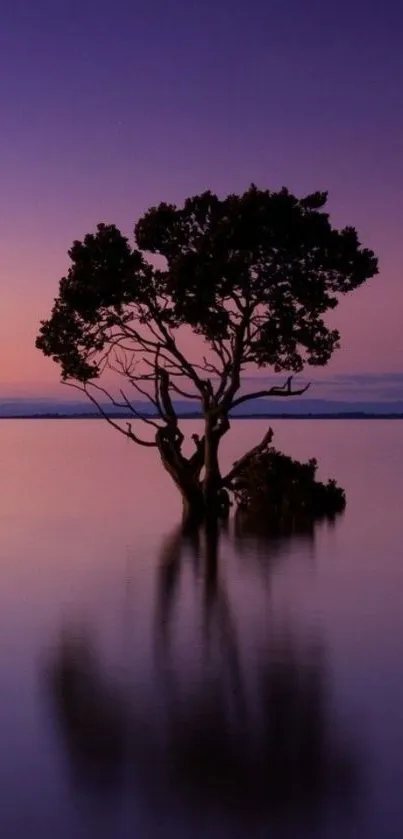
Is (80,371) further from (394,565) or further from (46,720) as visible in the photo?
(46,720)

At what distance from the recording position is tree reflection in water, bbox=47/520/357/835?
7012 mm

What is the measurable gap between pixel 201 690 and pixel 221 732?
4.82 ft

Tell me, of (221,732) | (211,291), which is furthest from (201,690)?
(211,291)

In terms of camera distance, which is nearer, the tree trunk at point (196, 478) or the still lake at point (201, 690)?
the still lake at point (201, 690)

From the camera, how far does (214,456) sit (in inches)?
1082

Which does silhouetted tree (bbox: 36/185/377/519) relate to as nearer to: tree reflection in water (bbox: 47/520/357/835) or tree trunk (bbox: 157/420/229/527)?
tree trunk (bbox: 157/420/229/527)

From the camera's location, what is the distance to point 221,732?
8.47m

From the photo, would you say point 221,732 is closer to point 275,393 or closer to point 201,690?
point 201,690

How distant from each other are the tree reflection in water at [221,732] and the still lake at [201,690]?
0.02m

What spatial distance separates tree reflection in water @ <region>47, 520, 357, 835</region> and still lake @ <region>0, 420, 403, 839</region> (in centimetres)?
2

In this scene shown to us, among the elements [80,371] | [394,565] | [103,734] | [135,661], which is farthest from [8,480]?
[103,734]

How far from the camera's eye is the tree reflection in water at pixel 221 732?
7012 mm

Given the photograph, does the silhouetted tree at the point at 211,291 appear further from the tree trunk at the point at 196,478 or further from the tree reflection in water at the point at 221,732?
the tree reflection in water at the point at 221,732

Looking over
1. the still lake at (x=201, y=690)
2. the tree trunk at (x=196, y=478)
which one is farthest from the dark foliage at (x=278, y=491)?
the still lake at (x=201, y=690)
